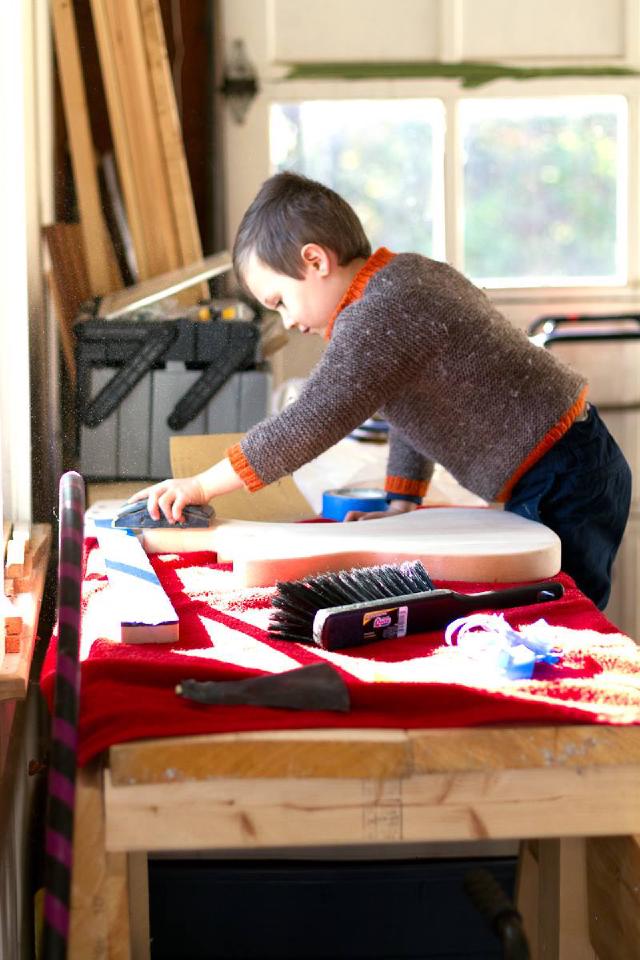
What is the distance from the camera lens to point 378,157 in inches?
116

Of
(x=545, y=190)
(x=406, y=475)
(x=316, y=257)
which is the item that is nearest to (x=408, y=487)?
(x=406, y=475)

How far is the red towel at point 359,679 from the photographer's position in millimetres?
859

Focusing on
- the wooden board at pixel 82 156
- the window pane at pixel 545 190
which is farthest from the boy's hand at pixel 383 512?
the window pane at pixel 545 190

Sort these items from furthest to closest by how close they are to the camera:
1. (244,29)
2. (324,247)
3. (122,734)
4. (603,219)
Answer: (603,219) < (244,29) < (324,247) < (122,734)

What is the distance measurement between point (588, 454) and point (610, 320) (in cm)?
151

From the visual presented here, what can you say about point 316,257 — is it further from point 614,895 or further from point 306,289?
point 614,895

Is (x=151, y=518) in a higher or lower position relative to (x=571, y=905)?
higher

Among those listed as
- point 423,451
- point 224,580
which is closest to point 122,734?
point 224,580

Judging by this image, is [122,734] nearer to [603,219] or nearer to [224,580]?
[224,580]

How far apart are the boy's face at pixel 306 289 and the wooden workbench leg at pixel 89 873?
80cm

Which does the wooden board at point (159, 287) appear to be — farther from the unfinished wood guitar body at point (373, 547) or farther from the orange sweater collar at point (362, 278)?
the unfinished wood guitar body at point (373, 547)

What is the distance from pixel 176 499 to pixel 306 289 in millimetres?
320

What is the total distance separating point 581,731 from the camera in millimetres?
854

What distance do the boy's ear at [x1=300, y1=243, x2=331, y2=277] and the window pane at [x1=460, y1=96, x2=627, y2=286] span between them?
1538mm
